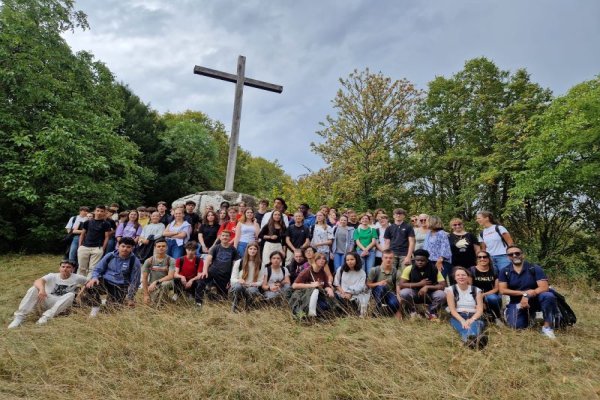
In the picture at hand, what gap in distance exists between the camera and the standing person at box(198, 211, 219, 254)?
6.90m

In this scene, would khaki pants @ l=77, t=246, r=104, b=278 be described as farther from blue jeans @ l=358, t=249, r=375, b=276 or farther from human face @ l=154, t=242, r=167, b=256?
blue jeans @ l=358, t=249, r=375, b=276

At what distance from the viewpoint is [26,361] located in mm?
3551

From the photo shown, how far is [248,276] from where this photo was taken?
5.67 m

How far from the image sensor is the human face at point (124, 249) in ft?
18.4

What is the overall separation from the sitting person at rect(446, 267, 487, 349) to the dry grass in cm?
17

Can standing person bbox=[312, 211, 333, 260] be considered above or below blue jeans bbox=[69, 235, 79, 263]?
above

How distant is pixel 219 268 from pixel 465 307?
3787 mm

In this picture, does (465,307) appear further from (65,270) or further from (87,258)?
(87,258)

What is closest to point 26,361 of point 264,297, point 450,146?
point 264,297

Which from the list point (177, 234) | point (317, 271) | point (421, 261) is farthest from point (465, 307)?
point (177, 234)

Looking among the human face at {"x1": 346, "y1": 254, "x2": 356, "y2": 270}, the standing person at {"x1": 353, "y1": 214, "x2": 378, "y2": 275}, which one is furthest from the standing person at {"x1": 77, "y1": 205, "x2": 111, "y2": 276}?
the standing person at {"x1": 353, "y1": 214, "x2": 378, "y2": 275}

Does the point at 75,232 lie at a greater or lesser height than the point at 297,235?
lesser

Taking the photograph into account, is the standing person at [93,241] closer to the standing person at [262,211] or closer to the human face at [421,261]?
the standing person at [262,211]

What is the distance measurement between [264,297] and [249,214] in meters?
1.81
